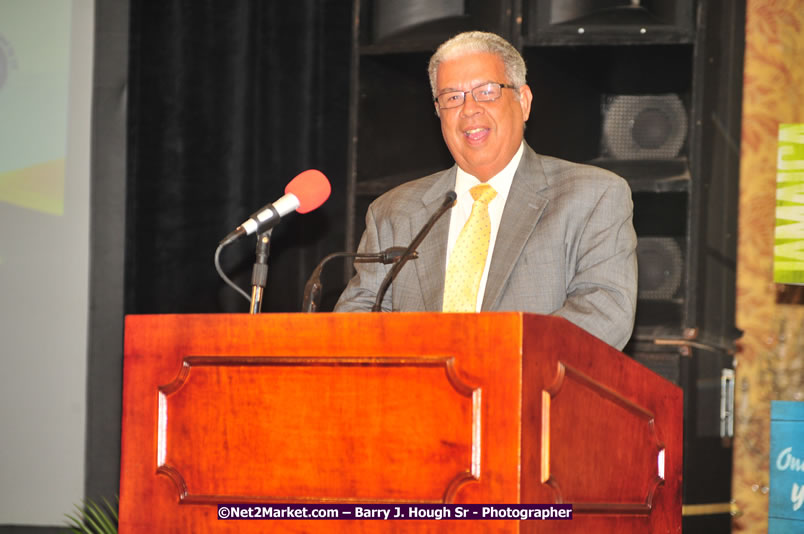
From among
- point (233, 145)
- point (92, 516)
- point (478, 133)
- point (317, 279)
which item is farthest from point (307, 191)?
point (92, 516)

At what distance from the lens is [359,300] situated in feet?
8.20

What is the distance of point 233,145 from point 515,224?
69.1 inches

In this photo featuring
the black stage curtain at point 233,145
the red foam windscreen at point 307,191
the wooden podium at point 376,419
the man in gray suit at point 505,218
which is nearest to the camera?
the wooden podium at point 376,419

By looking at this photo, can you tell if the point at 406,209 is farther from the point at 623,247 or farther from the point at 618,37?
the point at 618,37

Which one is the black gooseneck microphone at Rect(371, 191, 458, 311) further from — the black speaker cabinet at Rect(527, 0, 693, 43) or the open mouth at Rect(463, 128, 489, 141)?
the black speaker cabinet at Rect(527, 0, 693, 43)

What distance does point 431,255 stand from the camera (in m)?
2.48

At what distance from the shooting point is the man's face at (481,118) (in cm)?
251

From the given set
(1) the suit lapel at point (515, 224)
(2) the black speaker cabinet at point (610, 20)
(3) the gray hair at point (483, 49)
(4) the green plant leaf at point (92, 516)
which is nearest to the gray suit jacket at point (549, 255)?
(1) the suit lapel at point (515, 224)

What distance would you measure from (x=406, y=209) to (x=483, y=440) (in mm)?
1235

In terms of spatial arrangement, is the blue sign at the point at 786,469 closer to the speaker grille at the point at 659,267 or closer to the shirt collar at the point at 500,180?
the speaker grille at the point at 659,267

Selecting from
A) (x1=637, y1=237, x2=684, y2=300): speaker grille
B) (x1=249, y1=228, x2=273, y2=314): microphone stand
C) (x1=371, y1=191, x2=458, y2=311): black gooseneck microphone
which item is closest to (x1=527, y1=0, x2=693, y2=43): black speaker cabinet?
(x1=637, y1=237, x2=684, y2=300): speaker grille

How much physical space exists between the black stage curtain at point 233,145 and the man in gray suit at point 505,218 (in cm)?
110

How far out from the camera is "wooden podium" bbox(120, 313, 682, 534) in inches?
58.1

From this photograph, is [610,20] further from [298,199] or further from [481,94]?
[298,199]
